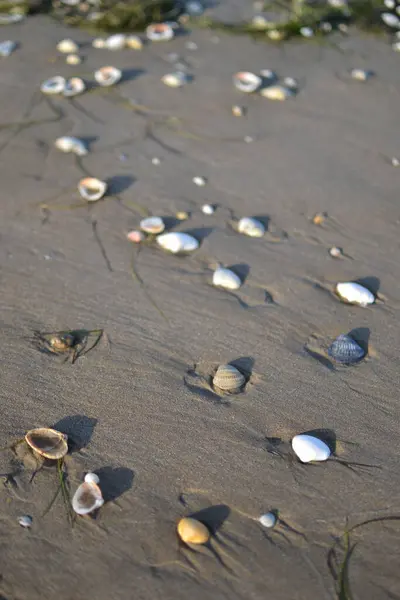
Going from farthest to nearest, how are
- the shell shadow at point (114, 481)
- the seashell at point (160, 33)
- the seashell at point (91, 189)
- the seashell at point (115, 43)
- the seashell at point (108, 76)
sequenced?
1. the seashell at point (160, 33)
2. the seashell at point (115, 43)
3. the seashell at point (108, 76)
4. the seashell at point (91, 189)
5. the shell shadow at point (114, 481)

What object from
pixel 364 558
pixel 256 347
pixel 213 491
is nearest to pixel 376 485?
pixel 364 558

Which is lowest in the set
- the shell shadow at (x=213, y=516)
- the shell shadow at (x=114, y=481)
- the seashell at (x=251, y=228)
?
the shell shadow at (x=213, y=516)

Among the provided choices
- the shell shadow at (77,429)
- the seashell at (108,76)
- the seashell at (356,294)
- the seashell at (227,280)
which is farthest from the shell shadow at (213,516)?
the seashell at (108,76)

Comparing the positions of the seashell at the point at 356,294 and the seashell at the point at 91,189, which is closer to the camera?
the seashell at the point at 356,294

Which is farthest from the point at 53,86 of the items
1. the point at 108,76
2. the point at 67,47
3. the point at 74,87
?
the point at 67,47

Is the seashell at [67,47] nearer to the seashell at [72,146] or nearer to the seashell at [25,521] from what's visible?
the seashell at [72,146]

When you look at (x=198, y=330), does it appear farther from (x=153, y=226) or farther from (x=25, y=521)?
(x=25, y=521)

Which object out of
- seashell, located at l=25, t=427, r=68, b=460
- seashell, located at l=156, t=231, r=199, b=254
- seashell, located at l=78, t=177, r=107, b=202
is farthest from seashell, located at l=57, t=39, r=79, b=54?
seashell, located at l=25, t=427, r=68, b=460

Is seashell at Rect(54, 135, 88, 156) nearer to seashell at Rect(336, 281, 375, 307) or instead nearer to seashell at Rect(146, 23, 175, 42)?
seashell at Rect(146, 23, 175, 42)
